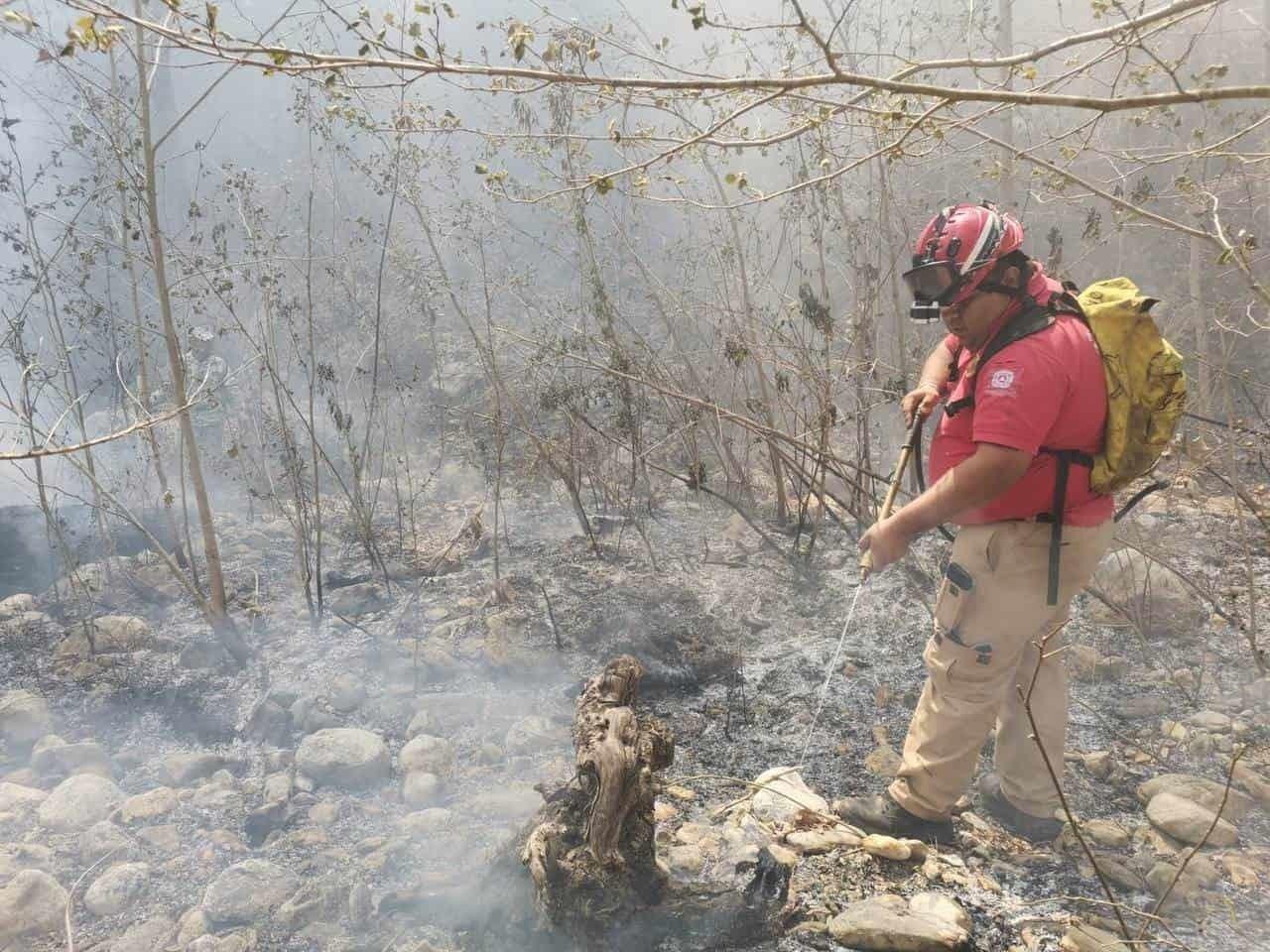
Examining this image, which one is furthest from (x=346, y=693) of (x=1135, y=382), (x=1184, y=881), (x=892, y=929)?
(x=1135, y=382)

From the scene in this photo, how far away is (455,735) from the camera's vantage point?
3.40 meters

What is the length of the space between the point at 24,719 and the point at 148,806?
1.07 meters

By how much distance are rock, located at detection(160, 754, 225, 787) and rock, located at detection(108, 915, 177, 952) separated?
798 millimetres

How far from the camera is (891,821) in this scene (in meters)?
2.48

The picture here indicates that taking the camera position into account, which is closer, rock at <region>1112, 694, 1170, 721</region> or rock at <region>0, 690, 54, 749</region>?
rock at <region>1112, 694, 1170, 721</region>

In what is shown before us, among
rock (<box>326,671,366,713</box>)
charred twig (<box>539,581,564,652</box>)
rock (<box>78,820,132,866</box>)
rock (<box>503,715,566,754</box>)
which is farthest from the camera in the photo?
charred twig (<box>539,581,564,652</box>)

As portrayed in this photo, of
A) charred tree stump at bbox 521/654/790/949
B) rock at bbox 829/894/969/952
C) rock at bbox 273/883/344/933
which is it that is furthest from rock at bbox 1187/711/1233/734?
rock at bbox 273/883/344/933

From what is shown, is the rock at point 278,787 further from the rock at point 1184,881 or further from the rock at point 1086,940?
the rock at point 1184,881

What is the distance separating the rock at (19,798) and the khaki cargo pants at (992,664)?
10.1ft

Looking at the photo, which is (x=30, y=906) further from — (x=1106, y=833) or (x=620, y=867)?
(x=1106, y=833)

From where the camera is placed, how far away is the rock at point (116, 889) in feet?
8.27

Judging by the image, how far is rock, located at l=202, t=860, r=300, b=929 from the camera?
240cm

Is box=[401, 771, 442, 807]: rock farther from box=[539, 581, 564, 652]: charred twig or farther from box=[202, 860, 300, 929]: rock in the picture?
box=[539, 581, 564, 652]: charred twig

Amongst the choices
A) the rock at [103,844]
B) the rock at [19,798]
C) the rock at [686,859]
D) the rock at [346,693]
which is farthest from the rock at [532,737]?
the rock at [19,798]
